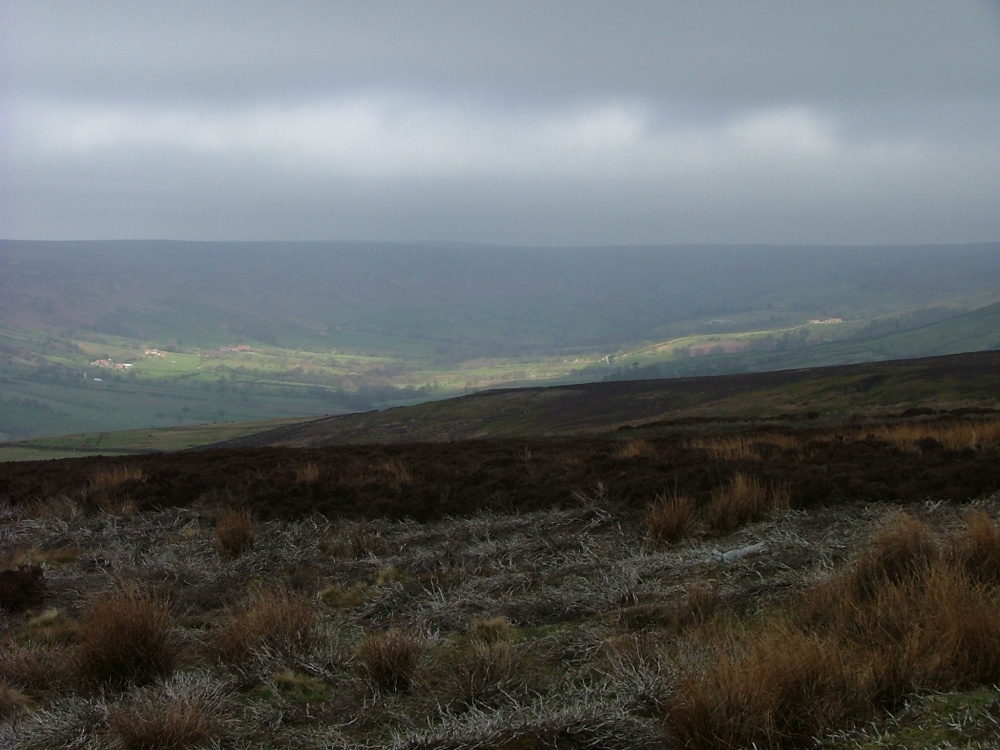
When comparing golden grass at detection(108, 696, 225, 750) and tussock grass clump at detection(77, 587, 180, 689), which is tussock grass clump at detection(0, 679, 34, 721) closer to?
tussock grass clump at detection(77, 587, 180, 689)

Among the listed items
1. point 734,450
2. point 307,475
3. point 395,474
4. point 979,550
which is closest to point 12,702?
point 979,550

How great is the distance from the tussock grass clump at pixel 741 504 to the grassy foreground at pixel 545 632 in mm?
38

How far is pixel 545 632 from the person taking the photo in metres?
6.76

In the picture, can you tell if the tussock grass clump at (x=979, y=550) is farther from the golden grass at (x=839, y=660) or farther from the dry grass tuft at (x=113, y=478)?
the dry grass tuft at (x=113, y=478)

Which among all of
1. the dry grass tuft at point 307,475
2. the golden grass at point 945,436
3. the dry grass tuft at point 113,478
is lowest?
the golden grass at point 945,436

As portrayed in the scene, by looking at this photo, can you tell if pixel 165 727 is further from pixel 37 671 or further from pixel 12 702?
pixel 37 671

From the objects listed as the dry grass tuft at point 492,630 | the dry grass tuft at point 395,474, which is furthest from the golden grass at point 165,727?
the dry grass tuft at point 395,474

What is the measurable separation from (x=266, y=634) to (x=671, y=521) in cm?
499

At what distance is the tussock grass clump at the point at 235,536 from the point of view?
429 inches

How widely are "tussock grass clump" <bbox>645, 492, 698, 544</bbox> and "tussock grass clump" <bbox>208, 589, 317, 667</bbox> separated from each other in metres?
4.34

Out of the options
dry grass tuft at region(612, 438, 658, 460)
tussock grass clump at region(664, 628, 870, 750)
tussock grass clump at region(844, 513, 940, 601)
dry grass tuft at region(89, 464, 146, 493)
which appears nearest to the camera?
tussock grass clump at region(664, 628, 870, 750)

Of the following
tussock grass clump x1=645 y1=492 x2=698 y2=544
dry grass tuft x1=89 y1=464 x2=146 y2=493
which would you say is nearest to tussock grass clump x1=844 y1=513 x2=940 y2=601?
tussock grass clump x1=645 y1=492 x2=698 y2=544

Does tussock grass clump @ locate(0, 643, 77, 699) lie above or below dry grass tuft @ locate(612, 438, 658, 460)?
above

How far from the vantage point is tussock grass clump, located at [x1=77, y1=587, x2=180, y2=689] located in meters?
6.06
